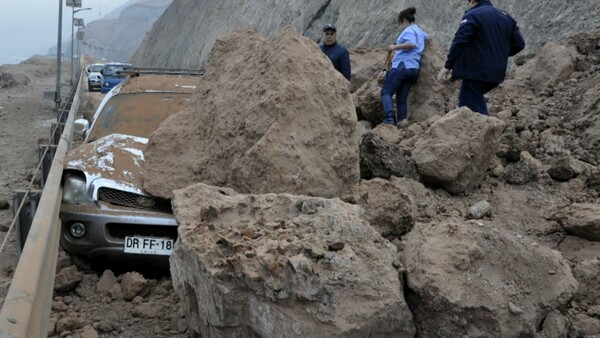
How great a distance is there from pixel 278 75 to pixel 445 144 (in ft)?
4.27

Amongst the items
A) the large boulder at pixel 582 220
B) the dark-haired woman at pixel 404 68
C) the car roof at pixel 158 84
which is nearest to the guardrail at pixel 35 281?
the car roof at pixel 158 84

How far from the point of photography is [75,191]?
4559 mm

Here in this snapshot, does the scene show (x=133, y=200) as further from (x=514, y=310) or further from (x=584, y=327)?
(x=584, y=327)

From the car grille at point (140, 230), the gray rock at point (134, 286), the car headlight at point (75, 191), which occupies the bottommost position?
the gray rock at point (134, 286)

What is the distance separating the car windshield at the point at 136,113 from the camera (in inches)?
223

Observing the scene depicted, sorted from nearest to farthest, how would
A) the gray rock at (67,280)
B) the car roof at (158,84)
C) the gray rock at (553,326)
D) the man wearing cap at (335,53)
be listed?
the gray rock at (553,326) < the gray rock at (67,280) < the car roof at (158,84) < the man wearing cap at (335,53)

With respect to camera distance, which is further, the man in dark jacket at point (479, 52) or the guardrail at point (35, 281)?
the man in dark jacket at point (479, 52)

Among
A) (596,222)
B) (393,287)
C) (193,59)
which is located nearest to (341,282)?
(393,287)

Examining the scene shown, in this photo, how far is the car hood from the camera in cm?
455

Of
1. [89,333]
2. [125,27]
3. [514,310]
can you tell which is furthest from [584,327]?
[125,27]

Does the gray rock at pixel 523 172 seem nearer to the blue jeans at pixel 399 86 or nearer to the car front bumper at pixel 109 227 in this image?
the blue jeans at pixel 399 86

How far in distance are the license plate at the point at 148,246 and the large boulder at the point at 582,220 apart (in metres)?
2.62

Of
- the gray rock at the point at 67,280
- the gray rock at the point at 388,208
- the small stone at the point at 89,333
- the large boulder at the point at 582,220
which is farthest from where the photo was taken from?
the gray rock at the point at 67,280

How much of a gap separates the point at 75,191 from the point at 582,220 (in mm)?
3484
